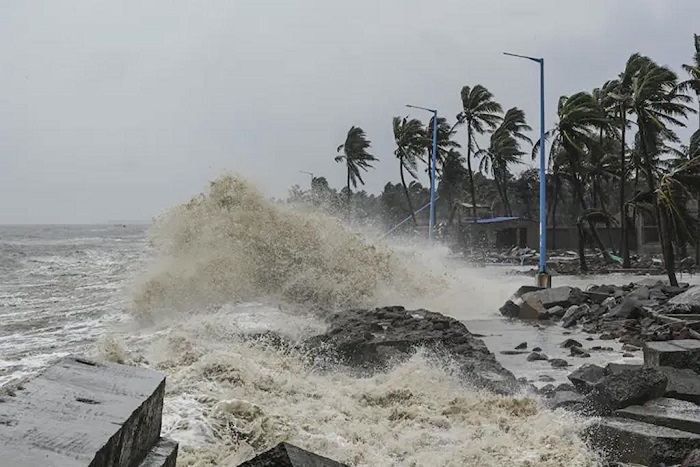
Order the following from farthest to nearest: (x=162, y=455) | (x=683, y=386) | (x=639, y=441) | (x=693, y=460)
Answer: (x=683, y=386) < (x=639, y=441) < (x=693, y=460) < (x=162, y=455)

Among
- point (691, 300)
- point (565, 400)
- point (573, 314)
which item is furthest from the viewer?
point (573, 314)

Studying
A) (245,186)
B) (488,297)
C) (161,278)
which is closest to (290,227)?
(245,186)

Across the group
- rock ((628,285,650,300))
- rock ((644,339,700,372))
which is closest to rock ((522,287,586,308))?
rock ((628,285,650,300))

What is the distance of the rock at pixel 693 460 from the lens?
13.9 feet

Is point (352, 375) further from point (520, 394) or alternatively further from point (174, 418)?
point (174, 418)

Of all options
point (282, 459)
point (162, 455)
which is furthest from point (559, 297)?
point (282, 459)

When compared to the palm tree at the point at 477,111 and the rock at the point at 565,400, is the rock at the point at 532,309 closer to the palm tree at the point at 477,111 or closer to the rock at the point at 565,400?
the rock at the point at 565,400

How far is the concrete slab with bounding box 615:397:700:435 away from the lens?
5012 mm

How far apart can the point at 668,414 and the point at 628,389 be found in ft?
1.13

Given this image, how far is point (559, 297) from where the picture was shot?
13914 mm

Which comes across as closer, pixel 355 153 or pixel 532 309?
pixel 532 309

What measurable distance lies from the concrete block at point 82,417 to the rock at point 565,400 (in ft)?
11.6

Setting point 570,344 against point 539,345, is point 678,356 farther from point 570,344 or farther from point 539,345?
point 539,345

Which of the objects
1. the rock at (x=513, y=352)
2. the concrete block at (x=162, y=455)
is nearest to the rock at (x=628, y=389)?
the concrete block at (x=162, y=455)
